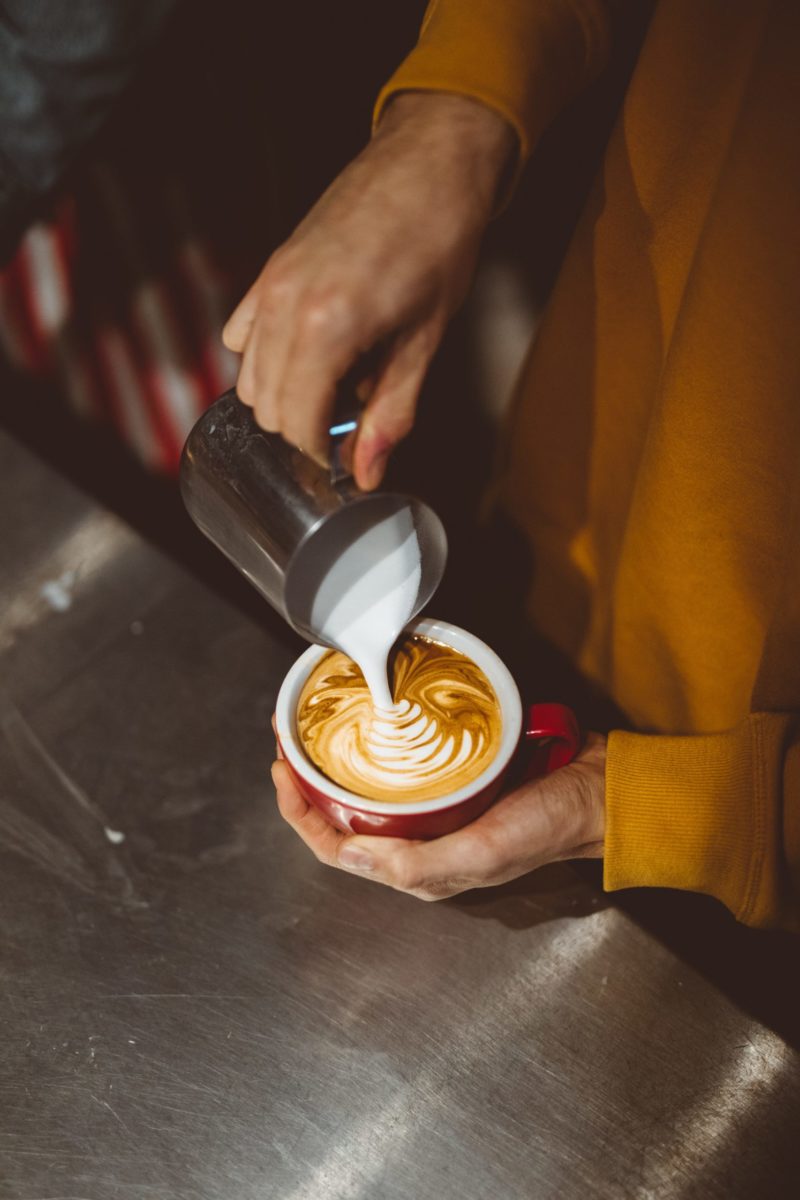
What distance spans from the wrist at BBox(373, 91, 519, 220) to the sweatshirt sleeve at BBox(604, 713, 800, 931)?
0.68 metres

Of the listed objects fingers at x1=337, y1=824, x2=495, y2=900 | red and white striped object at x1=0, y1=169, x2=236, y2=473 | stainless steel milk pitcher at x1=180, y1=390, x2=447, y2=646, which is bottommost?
red and white striped object at x1=0, y1=169, x2=236, y2=473

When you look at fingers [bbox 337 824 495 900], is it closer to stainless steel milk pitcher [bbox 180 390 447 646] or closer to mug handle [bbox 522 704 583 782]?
mug handle [bbox 522 704 583 782]

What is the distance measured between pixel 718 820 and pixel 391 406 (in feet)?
2.06

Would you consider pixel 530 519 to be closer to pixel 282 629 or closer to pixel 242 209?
pixel 282 629

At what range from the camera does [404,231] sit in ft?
3.14

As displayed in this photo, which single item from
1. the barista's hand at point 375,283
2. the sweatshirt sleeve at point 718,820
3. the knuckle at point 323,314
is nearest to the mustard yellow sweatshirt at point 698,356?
the sweatshirt sleeve at point 718,820

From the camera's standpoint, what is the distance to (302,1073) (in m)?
1.10

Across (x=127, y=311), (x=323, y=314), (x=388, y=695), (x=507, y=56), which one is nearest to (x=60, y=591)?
(x=388, y=695)

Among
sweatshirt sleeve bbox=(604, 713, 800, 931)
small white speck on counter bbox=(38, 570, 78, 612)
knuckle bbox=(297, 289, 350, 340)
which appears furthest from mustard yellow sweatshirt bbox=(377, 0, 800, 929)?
small white speck on counter bbox=(38, 570, 78, 612)

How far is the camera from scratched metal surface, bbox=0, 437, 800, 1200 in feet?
3.40

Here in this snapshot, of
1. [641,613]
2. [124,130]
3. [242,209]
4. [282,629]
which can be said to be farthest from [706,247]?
[124,130]

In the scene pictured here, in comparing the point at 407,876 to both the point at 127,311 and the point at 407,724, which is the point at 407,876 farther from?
the point at 127,311

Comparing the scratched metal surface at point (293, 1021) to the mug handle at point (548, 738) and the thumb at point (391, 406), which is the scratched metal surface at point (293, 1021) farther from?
the thumb at point (391, 406)

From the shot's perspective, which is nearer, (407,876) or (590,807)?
(407,876)
